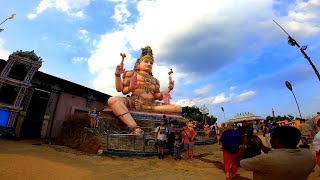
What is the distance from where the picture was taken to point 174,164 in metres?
9.19

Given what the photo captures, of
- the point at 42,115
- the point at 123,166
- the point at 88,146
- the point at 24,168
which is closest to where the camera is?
the point at 24,168

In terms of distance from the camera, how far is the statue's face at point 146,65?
16828 mm

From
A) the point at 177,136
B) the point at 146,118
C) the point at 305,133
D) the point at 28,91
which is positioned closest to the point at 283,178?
the point at 177,136

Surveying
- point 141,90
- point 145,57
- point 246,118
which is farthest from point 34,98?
point 246,118

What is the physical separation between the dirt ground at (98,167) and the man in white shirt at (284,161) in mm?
4471

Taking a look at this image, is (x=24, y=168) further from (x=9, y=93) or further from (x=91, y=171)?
(x=9, y=93)

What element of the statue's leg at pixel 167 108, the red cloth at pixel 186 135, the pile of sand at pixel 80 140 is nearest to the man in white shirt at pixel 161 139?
the red cloth at pixel 186 135

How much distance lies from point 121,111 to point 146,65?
4569 mm

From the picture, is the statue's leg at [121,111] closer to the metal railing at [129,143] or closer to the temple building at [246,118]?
the metal railing at [129,143]

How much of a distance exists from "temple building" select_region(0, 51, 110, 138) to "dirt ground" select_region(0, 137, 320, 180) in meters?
3.48

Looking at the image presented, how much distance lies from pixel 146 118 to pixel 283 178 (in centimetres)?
1208

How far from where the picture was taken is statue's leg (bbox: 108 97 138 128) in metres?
13.1

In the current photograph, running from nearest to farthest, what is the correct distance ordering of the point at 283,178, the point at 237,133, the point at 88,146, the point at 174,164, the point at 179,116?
the point at 283,178 → the point at 237,133 → the point at 174,164 → the point at 88,146 → the point at 179,116

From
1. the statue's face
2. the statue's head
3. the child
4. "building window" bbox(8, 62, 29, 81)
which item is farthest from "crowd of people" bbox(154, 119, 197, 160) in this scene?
"building window" bbox(8, 62, 29, 81)
